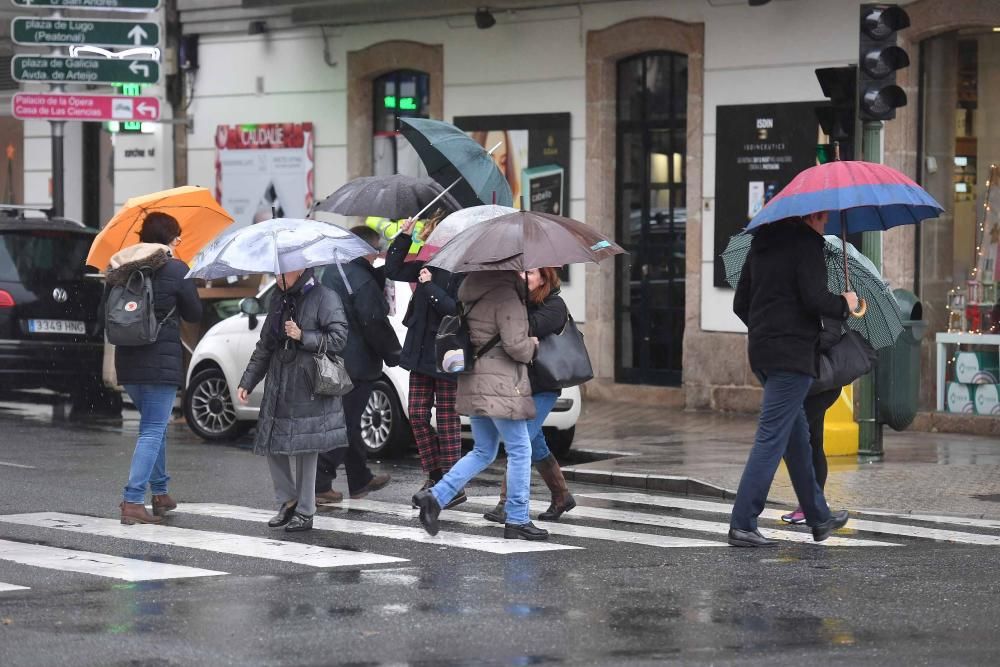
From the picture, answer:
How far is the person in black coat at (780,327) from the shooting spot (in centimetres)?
962

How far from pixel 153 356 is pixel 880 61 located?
18.9ft

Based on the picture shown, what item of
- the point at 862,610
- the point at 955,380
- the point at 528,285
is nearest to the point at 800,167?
the point at 955,380

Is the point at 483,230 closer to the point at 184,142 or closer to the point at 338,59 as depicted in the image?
the point at 338,59

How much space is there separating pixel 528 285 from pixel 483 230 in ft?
1.57

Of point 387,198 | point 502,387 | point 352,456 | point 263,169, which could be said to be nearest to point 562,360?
point 502,387

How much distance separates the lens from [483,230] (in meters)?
10.1

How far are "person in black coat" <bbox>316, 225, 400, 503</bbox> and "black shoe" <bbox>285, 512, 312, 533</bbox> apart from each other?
46.3 inches

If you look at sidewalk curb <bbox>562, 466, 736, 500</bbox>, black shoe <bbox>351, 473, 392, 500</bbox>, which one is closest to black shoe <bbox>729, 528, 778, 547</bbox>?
sidewalk curb <bbox>562, 466, 736, 500</bbox>

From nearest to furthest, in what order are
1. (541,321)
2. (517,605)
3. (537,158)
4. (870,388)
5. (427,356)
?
(517,605)
(541,321)
(427,356)
(870,388)
(537,158)

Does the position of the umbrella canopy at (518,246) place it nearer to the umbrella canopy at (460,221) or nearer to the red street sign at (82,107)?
the umbrella canopy at (460,221)

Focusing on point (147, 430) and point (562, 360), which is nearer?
point (562, 360)

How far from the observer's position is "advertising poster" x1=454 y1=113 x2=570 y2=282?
20047 millimetres

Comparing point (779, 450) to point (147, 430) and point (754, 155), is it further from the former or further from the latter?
point (754, 155)

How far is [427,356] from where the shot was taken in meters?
11.3
